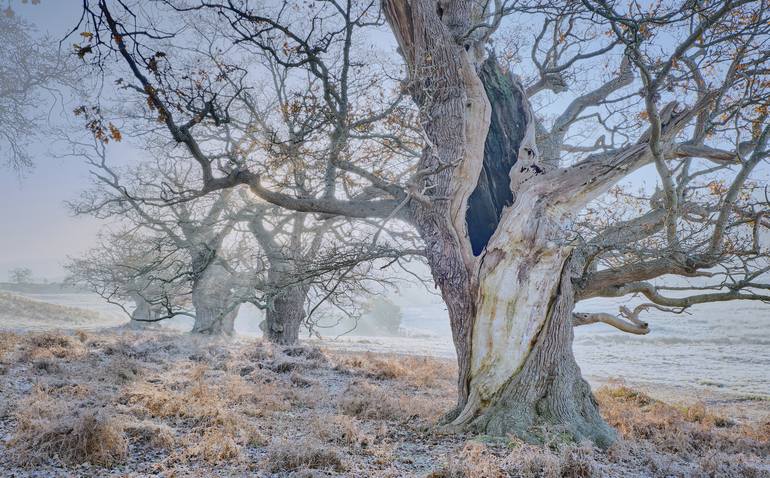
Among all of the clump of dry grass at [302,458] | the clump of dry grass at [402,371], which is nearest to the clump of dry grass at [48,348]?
the clump of dry grass at [402,371]

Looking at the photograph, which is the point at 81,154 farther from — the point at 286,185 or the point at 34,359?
the point at 286,185

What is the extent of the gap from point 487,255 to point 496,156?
2.18 m

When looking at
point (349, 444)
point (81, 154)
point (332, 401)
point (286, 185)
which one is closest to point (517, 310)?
point (349, 444)

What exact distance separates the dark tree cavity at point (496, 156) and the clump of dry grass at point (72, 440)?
5128 mm

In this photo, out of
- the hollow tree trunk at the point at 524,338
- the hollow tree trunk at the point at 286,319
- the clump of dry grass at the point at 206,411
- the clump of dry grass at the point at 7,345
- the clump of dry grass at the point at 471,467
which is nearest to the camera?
the clump of dry grass at the point at 471,467

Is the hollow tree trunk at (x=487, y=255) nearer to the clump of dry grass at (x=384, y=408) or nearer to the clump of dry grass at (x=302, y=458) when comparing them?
the clump of dry grass at (x=384, y=408)

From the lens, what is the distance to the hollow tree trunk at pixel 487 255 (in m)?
5.22

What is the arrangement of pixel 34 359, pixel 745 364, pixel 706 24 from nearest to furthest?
pixel 706 24, pixel 34 359, pixel 745 364

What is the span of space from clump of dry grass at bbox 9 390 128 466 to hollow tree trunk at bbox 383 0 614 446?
3.77 m

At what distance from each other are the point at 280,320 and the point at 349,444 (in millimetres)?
9427

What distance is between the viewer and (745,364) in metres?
17.2

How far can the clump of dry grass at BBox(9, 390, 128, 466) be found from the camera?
3.49 m

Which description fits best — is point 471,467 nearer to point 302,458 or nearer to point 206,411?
point 302,458

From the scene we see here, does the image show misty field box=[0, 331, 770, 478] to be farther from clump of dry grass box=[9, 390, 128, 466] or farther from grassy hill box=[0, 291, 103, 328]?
grassy hill box=[0, 291, 103, 328]
